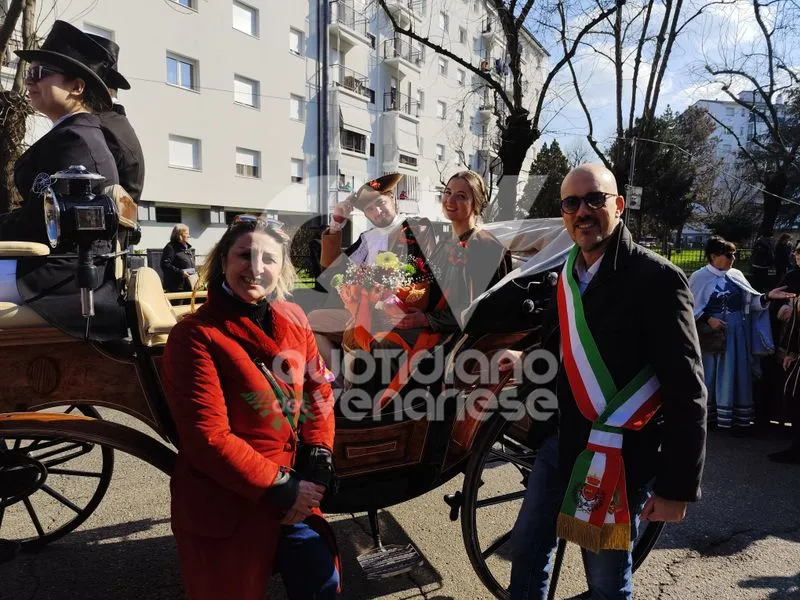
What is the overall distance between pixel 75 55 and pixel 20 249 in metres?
0.93

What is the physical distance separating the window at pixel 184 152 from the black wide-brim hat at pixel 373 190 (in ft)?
48.7

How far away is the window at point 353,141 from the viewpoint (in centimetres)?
2113

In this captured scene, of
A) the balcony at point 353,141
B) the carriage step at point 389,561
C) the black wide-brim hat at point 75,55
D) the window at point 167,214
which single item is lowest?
the carriage step at point 389,561

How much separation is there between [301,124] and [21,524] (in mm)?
18592

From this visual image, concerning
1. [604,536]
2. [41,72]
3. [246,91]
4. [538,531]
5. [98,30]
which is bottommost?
[538,531]

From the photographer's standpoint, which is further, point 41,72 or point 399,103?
point 399,103

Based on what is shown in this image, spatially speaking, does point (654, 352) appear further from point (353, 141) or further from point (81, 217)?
point (353, 141)

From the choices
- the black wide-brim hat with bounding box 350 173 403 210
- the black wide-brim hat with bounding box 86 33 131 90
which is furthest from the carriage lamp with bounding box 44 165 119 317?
Result: the black wide-brim hat with bounding box 350 173 403 210

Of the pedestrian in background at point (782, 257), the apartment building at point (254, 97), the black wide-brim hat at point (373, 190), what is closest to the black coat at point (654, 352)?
the black wide-brim hat at point (373, 190)

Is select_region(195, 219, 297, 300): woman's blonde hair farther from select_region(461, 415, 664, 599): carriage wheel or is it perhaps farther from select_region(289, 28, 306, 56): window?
select_region(289, 28, 306, 56): window

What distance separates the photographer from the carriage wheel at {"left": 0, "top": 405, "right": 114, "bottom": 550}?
210 centimetres

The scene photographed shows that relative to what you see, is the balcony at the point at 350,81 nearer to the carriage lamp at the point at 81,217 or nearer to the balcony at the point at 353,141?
the balcony at the point at 353,141

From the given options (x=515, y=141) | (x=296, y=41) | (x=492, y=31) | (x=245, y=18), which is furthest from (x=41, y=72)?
(x=492, y=31)

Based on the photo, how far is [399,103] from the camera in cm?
2511
